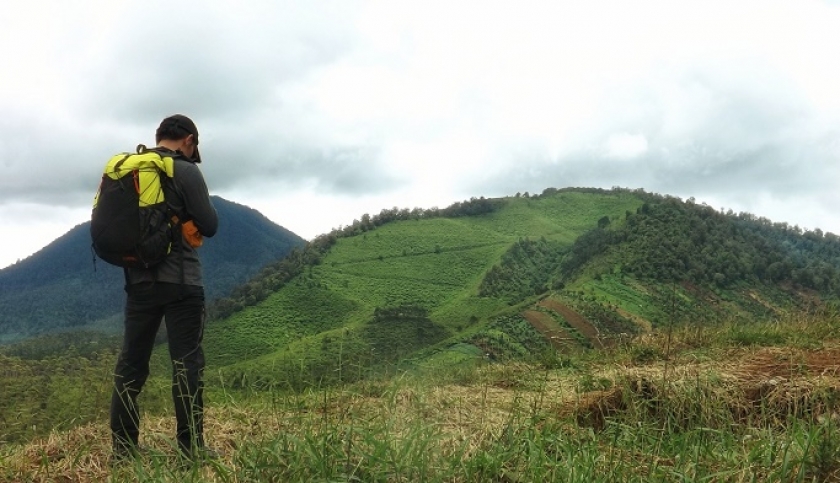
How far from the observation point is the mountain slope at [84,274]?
237 ft

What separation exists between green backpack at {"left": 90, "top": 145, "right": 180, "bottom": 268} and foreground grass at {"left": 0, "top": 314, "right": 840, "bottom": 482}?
0.98m

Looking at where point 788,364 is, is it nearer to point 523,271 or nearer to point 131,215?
point 131,215

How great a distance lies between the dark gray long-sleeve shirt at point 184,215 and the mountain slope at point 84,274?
57.7 m

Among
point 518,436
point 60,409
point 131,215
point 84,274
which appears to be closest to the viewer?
point 518,436

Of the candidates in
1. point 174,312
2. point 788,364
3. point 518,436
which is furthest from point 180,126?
point 788,364

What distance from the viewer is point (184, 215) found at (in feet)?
13.2

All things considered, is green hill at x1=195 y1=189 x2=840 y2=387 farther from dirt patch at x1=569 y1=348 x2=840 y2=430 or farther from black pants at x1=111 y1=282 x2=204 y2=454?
black pants at x1=111 y1=282 x2=204 y2=454

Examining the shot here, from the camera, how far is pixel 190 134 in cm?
421

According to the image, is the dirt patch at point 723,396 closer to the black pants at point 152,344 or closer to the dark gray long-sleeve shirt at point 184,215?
the black pants at point 152,344

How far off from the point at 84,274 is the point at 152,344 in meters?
99.6

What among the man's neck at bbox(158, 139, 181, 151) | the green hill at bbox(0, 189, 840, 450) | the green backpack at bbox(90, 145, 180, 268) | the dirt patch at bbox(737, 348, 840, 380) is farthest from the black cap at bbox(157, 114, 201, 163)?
the dirt patch at bbox(737, 348, 840, 380)

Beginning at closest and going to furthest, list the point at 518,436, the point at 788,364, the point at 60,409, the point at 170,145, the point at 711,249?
1. the point at 518,436
2. the point at 170,145
3. the point at 788,364
4. the point at 60,409
5. the point at 711,249

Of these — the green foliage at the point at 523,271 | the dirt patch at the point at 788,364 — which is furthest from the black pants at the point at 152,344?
the green foliage at the point at 523,271

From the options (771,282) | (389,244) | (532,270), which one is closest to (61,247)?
(389,244)
